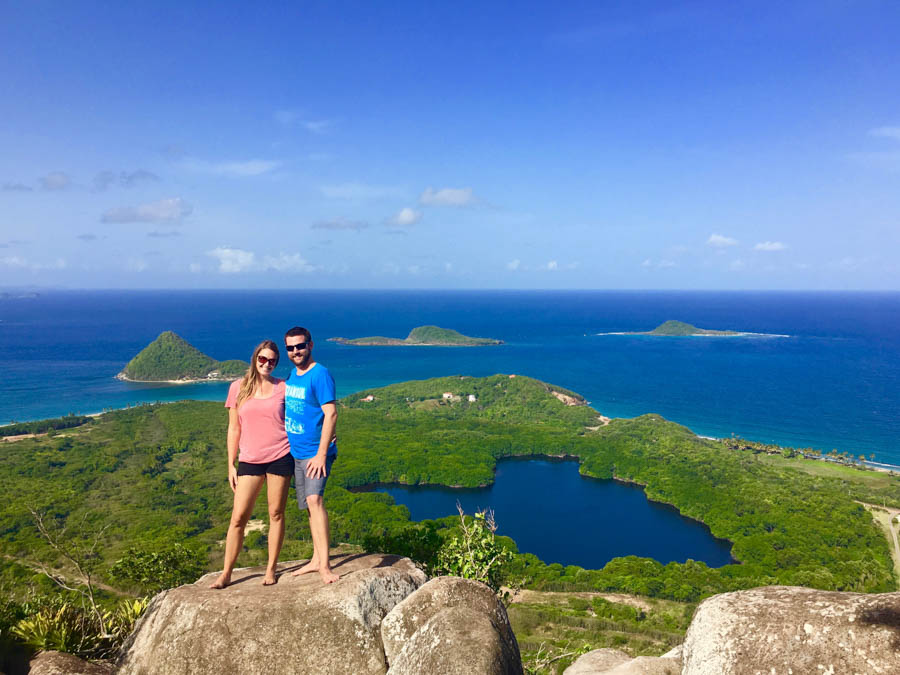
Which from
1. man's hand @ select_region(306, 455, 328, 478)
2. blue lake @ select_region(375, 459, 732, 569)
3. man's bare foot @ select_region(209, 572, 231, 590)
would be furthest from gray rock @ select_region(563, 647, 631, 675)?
blue lake @ select_region(375, 459, 732, 569)

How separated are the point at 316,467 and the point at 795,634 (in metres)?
6.23

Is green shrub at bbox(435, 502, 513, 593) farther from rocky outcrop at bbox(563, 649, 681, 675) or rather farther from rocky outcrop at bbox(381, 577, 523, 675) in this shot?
rocky outcrop at bbox(381, 577, 523, 675)

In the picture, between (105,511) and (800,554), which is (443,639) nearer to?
(800,554)

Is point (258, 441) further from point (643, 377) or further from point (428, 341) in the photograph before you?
point (428, 341)

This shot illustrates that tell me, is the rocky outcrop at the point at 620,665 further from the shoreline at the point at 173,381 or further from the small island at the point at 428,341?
the small island at the point at 428,341

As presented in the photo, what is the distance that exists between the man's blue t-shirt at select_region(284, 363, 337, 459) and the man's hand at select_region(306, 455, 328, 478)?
0.18m

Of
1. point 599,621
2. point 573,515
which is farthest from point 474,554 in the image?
point 573,515

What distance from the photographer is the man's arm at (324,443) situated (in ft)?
23.5

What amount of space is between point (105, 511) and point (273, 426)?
5635 centimetres

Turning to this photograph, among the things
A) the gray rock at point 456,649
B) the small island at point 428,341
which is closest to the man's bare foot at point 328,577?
the gray rock at point 456,649

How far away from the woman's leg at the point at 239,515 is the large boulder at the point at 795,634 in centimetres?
650

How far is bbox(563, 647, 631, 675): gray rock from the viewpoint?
945 cm

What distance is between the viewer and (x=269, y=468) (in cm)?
762

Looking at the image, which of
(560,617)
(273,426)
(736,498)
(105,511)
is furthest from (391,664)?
(736,498)
